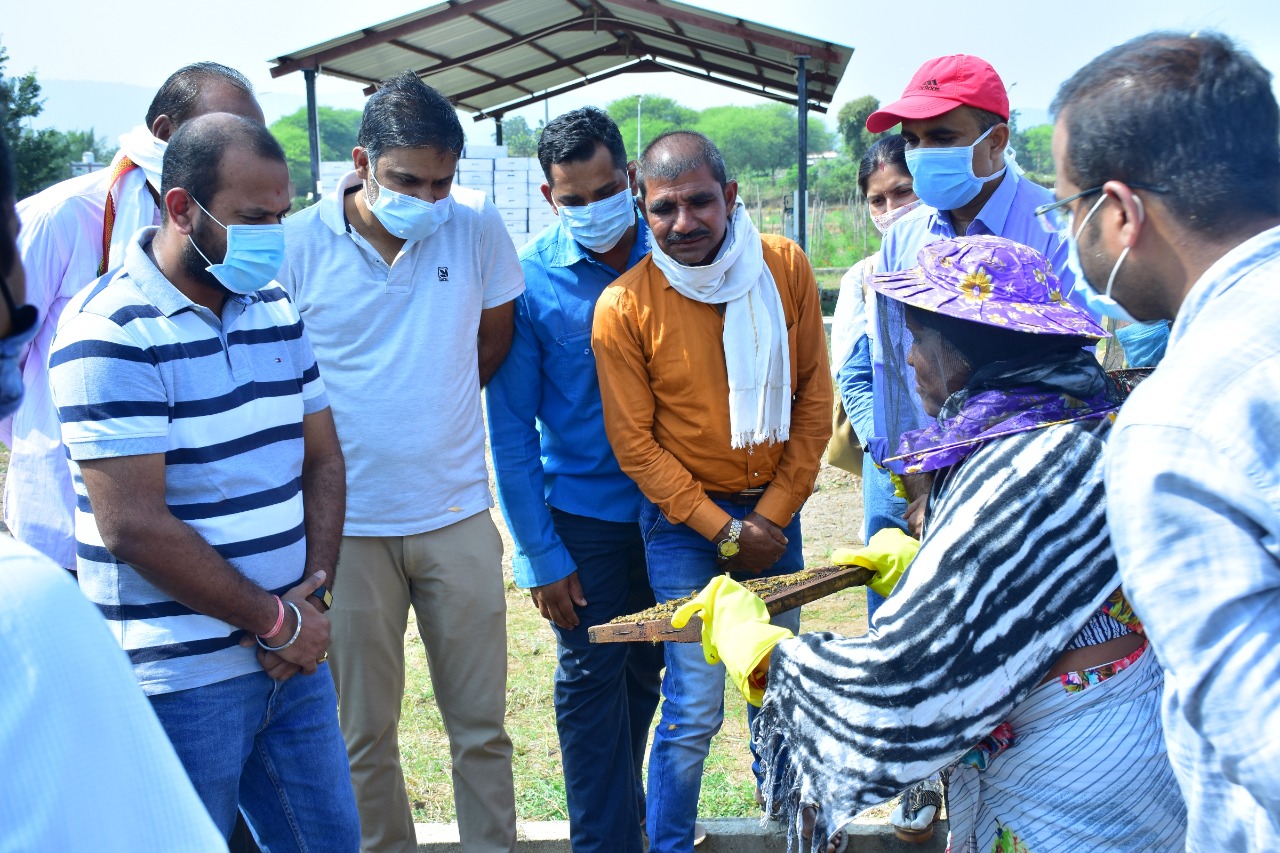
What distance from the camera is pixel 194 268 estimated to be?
258cm

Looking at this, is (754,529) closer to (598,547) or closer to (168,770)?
(598,547)

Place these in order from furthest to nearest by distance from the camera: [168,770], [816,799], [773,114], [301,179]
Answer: [773,114], [301,179], [816,799], [168,770]

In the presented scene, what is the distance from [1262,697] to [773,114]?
135766 mm

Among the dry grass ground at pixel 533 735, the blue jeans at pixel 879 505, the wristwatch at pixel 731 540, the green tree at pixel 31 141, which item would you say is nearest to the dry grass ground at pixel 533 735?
the dry grass ground at pixel 533 735

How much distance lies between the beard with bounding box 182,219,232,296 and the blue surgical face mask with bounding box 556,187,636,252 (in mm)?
1441

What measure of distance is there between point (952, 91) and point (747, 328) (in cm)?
115

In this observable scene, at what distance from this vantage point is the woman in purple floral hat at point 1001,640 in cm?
176

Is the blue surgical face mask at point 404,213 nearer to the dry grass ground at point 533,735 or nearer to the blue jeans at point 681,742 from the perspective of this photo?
the blue jeans at point 681,742

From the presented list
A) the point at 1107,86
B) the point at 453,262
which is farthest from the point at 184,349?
the point at 1107,86

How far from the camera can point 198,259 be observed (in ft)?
8.47

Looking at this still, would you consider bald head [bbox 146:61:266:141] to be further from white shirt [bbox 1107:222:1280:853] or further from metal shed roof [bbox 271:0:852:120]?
metal shed roof [bbox 271:0:852:120]

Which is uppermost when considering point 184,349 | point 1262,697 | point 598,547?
point 184,349

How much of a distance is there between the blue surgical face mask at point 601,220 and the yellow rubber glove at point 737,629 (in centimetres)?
172

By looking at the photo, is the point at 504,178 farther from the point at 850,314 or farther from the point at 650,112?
the point at 650,112
